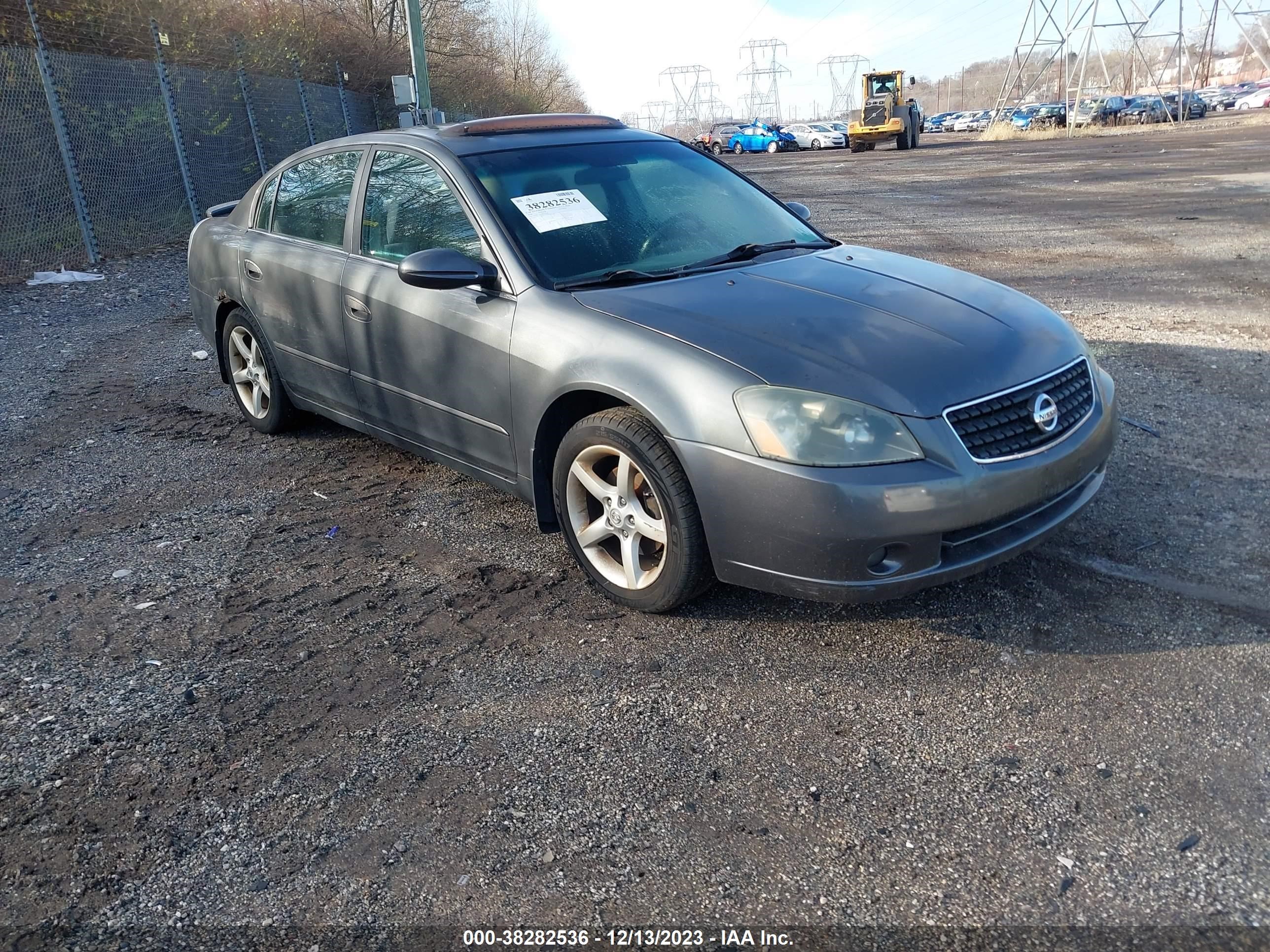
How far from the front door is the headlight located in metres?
1.13

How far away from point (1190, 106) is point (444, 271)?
189ft

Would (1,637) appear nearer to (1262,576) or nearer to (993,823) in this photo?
(993,823)

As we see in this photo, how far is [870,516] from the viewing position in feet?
9.17

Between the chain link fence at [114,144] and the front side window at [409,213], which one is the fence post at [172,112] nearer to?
the chain link fence at [114,144]

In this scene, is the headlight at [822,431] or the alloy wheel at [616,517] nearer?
the headlight at [822,431]

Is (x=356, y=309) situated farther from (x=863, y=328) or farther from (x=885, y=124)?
(x=885, y=124)

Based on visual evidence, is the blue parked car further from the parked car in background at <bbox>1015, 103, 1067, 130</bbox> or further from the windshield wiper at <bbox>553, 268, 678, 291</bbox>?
the windshield wiper at <bbox>553, 268, 678, 291</bbox>

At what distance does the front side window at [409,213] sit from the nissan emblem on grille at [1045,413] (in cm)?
213

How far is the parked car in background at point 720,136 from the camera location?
2201 inches

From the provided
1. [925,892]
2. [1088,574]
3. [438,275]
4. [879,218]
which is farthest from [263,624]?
[879,218]

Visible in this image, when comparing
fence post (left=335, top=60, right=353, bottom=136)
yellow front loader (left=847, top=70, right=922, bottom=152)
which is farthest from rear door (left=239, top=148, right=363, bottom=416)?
yellow front loader (left=847, top=70, right=922, bottom=152)

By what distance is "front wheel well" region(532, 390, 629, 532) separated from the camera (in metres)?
3.42

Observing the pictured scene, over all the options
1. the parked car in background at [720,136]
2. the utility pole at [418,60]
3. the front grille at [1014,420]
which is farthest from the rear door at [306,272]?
the parked car in background at [720,136]

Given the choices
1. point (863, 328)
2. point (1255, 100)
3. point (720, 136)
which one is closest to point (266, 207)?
point (863, 328)
